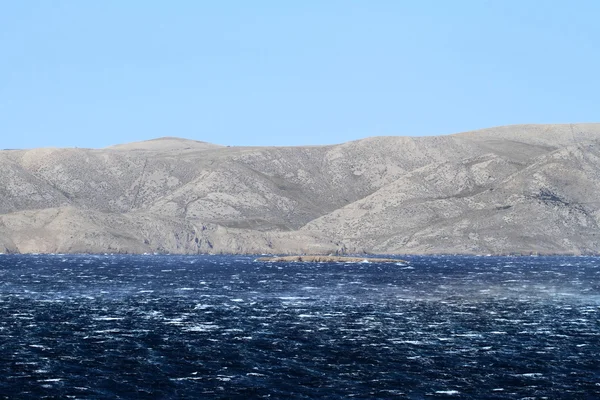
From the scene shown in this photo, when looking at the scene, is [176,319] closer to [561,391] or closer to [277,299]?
[277,299]

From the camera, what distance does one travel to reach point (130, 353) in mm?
63344

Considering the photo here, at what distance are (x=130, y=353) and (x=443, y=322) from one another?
2955cm

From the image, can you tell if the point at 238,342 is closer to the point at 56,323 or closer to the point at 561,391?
the point at 56,323

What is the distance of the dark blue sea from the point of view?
2048 inches

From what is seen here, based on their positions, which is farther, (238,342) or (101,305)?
(101,305)

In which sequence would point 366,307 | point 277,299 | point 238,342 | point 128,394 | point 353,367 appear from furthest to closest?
1. point 277,299
2. point 366,307
3. point 238,342
4. point 353,367
5. point 128,394

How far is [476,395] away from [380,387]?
5092 mm

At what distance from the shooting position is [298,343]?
2712 inches

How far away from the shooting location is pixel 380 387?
52.2 metres

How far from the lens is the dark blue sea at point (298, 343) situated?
171 ft

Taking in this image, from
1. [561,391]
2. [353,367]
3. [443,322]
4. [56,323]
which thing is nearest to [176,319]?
[56,323]

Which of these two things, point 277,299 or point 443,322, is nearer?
point 443,322

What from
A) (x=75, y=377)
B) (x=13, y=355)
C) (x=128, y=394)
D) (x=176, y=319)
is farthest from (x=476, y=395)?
(x=176, y=319)

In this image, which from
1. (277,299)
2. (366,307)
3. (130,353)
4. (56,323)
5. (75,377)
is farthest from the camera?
(277,299)
